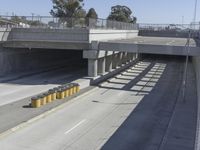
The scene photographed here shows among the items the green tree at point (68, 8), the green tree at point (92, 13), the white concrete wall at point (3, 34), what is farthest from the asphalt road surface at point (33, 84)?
the green tree at point (92, 13)

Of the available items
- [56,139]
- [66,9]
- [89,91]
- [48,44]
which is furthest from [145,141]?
[66,9]

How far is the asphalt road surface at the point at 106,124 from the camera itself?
2140cm

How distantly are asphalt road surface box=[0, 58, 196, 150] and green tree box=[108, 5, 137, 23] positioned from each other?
11308 centimetres

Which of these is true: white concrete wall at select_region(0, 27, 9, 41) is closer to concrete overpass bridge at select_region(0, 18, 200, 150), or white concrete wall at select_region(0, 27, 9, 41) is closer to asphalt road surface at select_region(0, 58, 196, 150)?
concrete overpass bridge at select_region(0, 18, 200, 150)

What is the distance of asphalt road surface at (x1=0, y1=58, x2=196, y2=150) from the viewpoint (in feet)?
70.2

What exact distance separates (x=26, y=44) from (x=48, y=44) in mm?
2774

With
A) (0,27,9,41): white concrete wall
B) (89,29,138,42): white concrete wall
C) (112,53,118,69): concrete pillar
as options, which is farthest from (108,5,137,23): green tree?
(0,27,9,41): white concrete wall

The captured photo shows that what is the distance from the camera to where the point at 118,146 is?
21.3m

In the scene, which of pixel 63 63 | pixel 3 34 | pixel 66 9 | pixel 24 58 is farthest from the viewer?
pixel 66 9

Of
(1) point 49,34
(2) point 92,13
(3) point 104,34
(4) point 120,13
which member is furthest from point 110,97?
(4) point 120,13

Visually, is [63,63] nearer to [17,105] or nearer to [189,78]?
[189,78]

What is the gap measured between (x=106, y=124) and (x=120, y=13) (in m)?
133

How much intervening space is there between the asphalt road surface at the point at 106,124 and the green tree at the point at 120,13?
113 metres

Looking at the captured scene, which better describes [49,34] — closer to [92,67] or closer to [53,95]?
[92,67]
